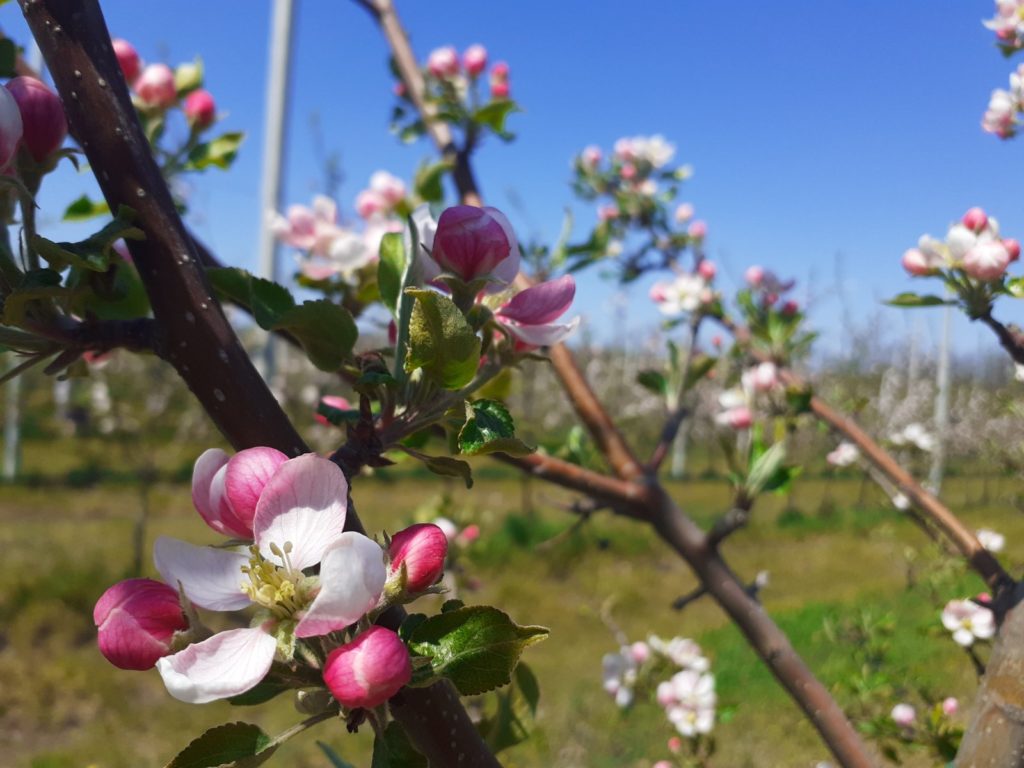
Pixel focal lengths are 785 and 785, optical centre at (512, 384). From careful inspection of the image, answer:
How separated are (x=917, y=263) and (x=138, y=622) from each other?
100 cm

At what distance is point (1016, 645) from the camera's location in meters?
0.74

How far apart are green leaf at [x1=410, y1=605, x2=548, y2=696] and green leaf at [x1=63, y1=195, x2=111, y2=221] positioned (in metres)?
0.88

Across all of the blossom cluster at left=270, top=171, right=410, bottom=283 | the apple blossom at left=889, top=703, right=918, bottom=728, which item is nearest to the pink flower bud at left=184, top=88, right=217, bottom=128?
the blossom cluster at left=270, top=171, right=410, bottom=283

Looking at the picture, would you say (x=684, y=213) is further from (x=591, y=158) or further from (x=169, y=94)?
(x=169, y=94)

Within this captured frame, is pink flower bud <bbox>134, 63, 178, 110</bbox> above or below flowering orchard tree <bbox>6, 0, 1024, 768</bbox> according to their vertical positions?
above

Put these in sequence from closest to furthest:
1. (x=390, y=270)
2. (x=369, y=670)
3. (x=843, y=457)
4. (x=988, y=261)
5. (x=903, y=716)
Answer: (x=369, y=670) → (x=390, y=270) → (x=988, y=261) → (x=903, y=716) → (x=843, y=457)

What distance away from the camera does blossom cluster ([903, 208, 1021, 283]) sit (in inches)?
37.5

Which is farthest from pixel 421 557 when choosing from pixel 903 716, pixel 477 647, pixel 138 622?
pixel 903 716

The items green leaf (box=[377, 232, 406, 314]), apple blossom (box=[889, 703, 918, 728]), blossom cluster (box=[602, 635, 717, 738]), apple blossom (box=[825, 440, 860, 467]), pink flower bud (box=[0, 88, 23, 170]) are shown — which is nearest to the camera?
pink flower bud (box=[0, 88, 23, 170])

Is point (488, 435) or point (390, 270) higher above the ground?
point (390, 270)

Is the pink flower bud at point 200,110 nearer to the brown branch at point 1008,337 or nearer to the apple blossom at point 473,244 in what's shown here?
the apple blossom at point 473,244

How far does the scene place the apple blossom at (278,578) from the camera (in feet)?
1.38

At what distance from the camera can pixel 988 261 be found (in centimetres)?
95

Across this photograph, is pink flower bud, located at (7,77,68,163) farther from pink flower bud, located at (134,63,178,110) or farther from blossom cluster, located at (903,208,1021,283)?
blossom cluster, located at (903,208,1021,283)
